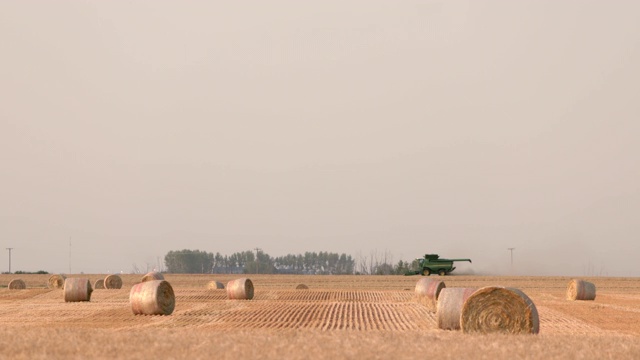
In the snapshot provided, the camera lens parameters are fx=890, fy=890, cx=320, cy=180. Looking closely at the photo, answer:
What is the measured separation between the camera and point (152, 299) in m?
33.5

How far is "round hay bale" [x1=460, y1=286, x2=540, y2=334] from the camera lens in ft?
77.6

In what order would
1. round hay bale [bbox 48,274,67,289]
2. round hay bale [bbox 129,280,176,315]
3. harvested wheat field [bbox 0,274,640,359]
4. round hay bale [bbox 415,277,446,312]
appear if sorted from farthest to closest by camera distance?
round hay bale [bbox 48,274,67,289], round hay bale [bbox 415,277,446,312], round hay bale [bbox 129,280,176,315], harvested wheat field [bbox 0,274,640,359]

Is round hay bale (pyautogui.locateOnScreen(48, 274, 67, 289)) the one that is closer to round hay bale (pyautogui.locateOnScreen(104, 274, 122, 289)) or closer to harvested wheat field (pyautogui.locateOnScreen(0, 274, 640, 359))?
round hay bale (pyautogui.locateOnScreen(104, 274, 122, 289))

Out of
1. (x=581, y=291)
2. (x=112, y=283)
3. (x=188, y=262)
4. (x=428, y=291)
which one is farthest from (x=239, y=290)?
(x=188, y=262)

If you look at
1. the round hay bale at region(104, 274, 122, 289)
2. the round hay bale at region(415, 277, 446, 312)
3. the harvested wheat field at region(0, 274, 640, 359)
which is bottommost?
the harvested wheat field at region(0, 274, 640, 359)

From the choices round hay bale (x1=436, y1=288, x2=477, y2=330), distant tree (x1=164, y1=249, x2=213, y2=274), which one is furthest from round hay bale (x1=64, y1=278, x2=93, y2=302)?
distant tree (x1=164, y1=249, x2=213, y2=274)

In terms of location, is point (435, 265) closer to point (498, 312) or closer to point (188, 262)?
point (498, 312)

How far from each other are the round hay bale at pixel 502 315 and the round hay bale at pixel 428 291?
15.1 m

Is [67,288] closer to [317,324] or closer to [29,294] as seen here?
[29,294]

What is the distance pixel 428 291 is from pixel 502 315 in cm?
1861

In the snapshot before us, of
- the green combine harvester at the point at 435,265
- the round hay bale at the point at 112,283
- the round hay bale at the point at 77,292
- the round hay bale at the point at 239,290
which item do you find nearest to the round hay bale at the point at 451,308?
the round hay bale at the point at 239,290

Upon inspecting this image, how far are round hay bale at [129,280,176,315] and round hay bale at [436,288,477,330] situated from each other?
1221 centimetres

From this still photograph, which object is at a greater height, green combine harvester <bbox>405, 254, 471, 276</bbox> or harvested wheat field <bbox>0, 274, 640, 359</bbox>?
green combine harvester <bbox>405, 254, 471, 276</bbox>

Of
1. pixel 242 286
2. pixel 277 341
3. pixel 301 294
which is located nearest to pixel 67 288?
pixel 242 286
